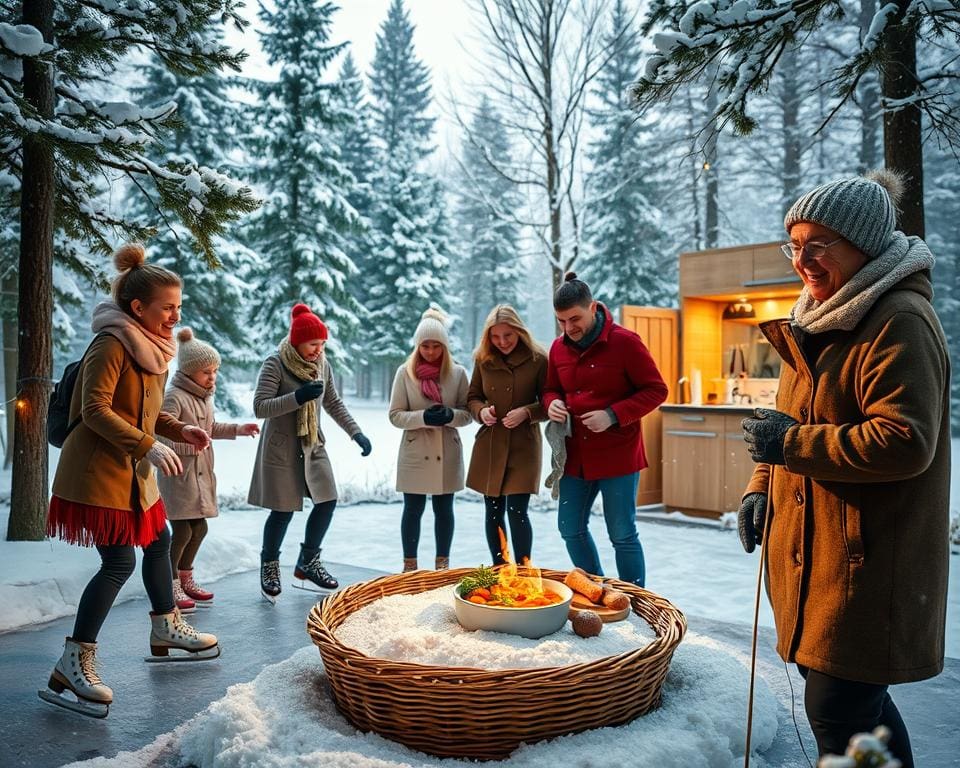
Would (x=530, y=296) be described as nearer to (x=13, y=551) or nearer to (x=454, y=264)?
(x=454, y=264)

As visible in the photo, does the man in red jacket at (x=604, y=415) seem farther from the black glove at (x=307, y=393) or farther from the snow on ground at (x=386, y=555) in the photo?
the black glove at (x=307, y=393)

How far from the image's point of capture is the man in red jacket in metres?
3.63

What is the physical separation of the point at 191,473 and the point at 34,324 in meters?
1.95

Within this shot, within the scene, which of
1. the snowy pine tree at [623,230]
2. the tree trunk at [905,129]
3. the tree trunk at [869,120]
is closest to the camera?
the tree trunk at [905,129]

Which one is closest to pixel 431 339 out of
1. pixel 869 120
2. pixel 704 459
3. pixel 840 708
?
pixel 840 708

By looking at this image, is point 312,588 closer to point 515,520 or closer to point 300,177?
point 515,520

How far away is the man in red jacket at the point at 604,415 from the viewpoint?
3.63m

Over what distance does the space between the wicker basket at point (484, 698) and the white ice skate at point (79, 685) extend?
0.99 metres

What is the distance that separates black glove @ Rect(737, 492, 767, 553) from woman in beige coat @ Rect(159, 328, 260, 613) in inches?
106

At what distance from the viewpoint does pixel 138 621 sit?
3.82 metres

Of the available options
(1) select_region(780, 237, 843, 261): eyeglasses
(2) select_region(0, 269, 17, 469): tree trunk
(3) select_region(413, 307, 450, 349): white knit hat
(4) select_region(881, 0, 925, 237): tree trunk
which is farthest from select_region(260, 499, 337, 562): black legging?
(2) select_region(0, 269, 17, 469): tree trunk

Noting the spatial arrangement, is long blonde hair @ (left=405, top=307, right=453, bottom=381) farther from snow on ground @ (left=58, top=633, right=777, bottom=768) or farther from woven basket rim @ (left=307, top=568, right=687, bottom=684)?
snow on ground @ (left=58, top=633, right=777, bottom=768)

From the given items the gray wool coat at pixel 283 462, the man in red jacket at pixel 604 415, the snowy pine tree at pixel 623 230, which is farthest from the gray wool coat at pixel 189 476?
the snowy pine tree at pixel 623 230

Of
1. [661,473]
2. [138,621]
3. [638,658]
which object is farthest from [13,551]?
[661,473]
